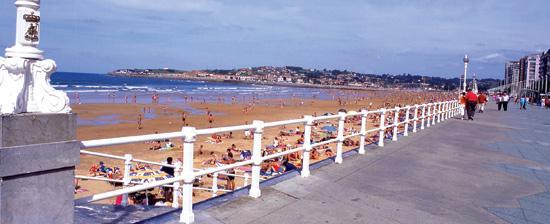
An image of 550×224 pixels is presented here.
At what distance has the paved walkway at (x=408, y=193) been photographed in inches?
253

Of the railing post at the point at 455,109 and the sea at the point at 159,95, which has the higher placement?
the railing post at the point at 455,109

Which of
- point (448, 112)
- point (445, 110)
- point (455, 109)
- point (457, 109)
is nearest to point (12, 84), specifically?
point (445, 110)

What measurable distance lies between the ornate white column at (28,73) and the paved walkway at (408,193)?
2.31m

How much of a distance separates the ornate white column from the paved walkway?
231cm

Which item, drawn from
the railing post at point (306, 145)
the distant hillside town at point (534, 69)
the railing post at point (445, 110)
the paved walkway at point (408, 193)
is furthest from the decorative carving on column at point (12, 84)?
the distant hillside town at point (534, 69)

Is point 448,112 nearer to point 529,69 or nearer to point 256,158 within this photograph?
point 256,158

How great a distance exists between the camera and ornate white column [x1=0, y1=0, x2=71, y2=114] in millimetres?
3648

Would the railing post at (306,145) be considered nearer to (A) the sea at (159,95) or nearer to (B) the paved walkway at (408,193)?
(B) the paved walkway at (408,193)

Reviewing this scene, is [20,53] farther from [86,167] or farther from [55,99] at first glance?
[86,167]

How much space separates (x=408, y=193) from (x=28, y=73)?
576cm

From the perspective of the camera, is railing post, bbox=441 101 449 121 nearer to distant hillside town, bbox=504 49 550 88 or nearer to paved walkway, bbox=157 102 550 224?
paved walkway, bbox=157 102 550 224

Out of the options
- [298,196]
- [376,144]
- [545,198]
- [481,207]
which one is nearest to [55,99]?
[298,196]

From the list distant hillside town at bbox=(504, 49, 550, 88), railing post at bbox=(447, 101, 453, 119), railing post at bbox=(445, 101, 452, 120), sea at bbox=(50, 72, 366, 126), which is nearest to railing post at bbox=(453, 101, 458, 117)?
railing post at bbox=(447, 101, 453, 119)

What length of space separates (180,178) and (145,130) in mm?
24257
